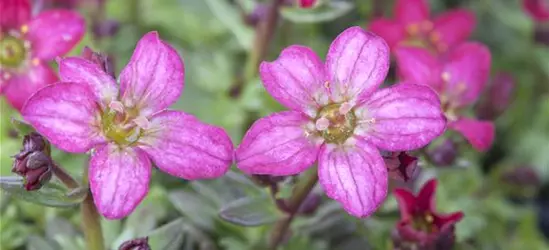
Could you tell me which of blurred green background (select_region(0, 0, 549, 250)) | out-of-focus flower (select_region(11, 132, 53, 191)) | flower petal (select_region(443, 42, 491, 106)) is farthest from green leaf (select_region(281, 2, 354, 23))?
out-of-focus flower (select_region(11, 132, 53, 191))

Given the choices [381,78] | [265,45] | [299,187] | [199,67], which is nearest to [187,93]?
[199,67]

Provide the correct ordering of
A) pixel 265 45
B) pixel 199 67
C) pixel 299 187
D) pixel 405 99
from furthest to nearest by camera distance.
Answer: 1. pixel 199 67
2. pixel 265 45
3. pixel 299 187
4. pixel 405 99

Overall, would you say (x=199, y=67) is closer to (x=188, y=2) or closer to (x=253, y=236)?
A: (x=188, y=2)

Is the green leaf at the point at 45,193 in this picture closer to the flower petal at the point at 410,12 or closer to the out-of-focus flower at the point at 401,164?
the out-of-focus flower at the point at 401,164

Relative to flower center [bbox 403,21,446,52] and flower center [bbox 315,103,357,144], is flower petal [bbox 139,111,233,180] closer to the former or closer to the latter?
flower center [bbox 315,103,357,144]

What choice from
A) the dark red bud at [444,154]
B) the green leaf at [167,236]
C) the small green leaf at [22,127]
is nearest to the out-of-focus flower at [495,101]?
the dark red bud at [444,154]

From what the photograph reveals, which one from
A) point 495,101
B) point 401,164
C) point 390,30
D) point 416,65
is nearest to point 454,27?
point 390,30
